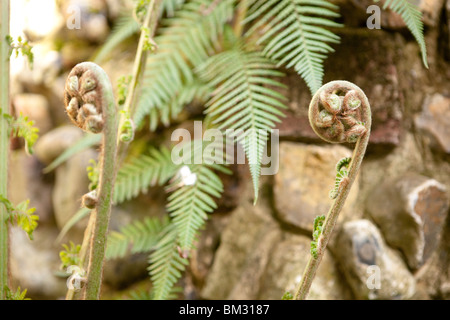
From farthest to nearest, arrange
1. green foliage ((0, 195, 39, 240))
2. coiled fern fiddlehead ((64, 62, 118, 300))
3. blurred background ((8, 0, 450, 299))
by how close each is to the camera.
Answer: blurred background ((8, 0, 450, 299)) → green foliage ((0, 195, 39, 240)) → coiled fern fiddlehead ((64, 62, 118, 300))

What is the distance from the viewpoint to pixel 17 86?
1857 millimetres

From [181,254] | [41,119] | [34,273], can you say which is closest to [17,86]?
[41,119]

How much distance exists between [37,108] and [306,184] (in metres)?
1.25

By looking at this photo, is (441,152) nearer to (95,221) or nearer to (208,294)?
(208,294)

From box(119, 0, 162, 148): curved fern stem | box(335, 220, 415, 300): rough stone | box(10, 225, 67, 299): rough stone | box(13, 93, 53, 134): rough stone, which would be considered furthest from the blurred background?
box(13, 93, 53, 134): rough stone

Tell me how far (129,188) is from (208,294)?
16.3 inches

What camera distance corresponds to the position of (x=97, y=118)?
2.02ft

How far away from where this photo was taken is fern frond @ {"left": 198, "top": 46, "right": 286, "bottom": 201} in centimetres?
95

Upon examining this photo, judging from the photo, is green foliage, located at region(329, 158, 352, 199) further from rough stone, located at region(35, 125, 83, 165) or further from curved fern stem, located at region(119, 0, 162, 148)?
rough stone, located at region(35, 125, 83, 165)

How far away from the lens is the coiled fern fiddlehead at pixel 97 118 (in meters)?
0.61

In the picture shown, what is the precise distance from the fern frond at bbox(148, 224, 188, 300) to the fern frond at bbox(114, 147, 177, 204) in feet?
0.61

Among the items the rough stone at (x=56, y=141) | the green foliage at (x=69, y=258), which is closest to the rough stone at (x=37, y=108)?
the rough stone at (x=56, y=141)

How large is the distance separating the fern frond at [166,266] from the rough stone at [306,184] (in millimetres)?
316

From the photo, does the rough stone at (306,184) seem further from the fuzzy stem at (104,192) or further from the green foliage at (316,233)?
the fuzzy stem at (104,192)
